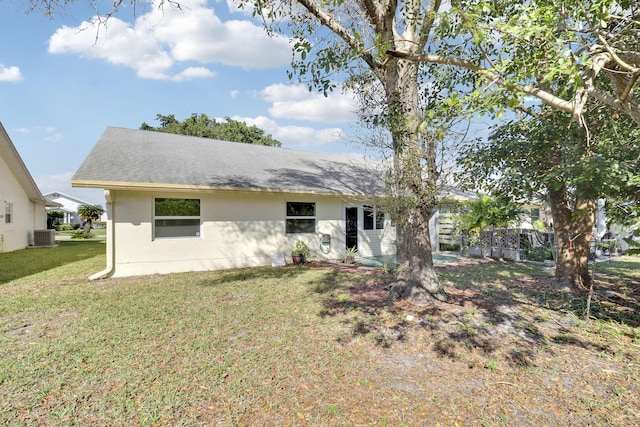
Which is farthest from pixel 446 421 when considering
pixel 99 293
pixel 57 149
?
pixel 57 149

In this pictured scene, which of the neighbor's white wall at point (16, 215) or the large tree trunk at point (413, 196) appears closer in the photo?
the large tree trunk at point (413, 196)

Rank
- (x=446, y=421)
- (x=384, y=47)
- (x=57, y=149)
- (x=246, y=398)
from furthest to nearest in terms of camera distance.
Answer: (x=57, y=149), (x=384, y=47), (x=246, y=398), (x=446, y=421)

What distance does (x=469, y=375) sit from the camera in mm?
3414

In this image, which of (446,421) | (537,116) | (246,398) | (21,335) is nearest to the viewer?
(446,421)

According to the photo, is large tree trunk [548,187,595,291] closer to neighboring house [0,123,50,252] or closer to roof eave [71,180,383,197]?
roof eave [71,180,383,197]

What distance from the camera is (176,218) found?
29.8 feet

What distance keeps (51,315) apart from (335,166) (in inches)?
441

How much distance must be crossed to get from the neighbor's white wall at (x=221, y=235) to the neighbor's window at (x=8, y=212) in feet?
34.6

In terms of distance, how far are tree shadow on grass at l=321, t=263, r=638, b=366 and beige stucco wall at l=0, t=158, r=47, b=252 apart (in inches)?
630

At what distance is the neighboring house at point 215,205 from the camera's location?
27.5 ft

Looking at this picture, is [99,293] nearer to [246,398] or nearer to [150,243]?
[150,243]

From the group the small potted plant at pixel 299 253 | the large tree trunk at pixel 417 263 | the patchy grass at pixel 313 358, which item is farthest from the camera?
the small potted plant at pixel 299 253

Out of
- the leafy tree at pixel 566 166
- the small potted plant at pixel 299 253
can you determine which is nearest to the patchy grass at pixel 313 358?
the leafy tree at pixel 566 166

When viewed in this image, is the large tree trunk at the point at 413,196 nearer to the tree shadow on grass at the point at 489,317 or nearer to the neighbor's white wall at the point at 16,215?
the tree shadow on grass at the point at 489,317
